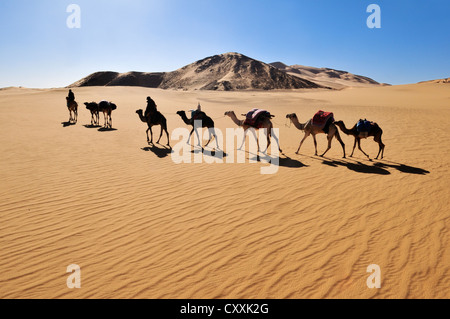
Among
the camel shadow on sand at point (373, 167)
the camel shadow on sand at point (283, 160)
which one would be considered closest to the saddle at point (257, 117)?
the camel shadow on sand at point (283, 160)

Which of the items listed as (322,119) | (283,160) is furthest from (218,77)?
(283,160)

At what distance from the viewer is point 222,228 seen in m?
4.43

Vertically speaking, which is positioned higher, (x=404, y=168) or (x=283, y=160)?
(x=283, y=160)

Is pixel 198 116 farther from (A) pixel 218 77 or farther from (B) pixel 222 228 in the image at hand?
(A) pixel 218 77

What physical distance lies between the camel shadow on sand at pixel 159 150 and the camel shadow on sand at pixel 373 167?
18.9 ft

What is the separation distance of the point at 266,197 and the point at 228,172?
6.65 feet

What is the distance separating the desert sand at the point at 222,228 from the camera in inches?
125

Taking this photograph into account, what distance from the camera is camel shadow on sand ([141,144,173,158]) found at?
933 cm

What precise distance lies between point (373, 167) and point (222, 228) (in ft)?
19.1

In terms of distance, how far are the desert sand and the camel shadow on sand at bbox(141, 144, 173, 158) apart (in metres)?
1.08

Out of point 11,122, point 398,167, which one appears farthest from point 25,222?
point 11,122
